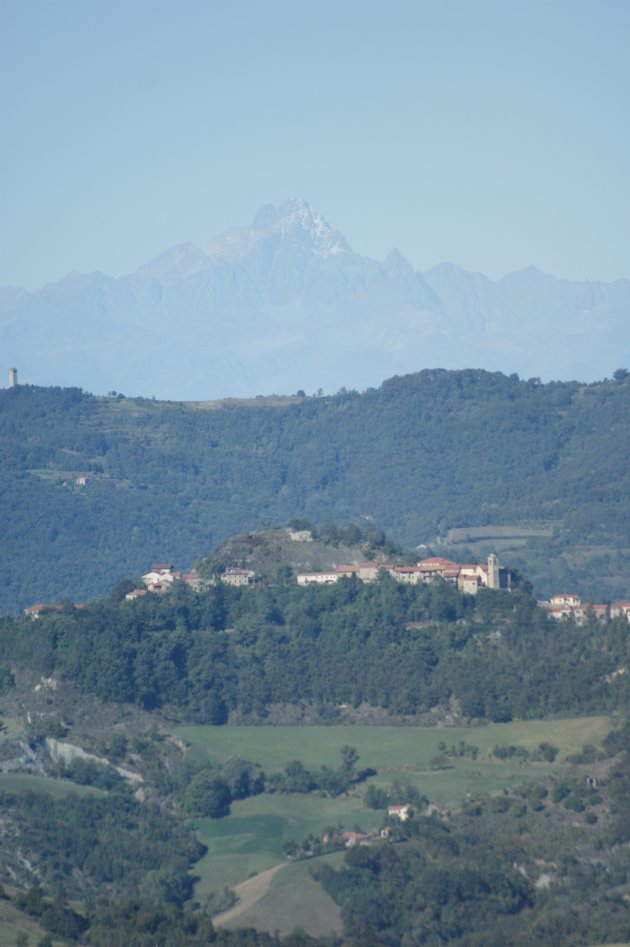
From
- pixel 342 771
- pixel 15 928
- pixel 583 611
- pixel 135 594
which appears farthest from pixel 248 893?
pixel 135 594

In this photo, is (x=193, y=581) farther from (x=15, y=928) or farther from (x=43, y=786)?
(x=15, y=928)

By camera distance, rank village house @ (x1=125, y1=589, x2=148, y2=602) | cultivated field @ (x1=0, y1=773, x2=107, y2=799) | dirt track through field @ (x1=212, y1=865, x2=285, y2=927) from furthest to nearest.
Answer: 1. village house @ (x1=125, y1=589, x2=148, y2=602)
2. cultivated field @ (x1=0, y1=773, x2=107, y2=799)
3. dirt track through field @ (x1=212, y1=865, x2=285, y2=927)

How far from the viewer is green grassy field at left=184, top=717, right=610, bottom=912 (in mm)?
77875

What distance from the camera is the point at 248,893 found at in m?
71.8

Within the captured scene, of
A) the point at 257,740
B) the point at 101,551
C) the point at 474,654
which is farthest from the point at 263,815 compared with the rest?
the point at 101,551

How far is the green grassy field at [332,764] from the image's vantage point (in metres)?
77.9

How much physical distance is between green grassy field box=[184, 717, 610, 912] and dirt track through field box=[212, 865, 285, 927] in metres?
0.58

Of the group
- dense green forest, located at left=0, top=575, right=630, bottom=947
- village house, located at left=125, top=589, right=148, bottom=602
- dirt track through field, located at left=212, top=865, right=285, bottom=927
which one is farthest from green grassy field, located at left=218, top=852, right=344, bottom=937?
village house, located at left=125, top=589, right=148, bottom=602

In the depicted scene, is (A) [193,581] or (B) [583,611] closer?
(B) [583,611]

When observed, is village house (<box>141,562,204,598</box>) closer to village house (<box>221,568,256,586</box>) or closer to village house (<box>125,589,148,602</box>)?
village house (<box>125,589,148,602</box>)

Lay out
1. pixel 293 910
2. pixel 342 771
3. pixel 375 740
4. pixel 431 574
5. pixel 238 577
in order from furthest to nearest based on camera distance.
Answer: pixel 238 577
pixel 431 574
pixel 375 740
pixel 342 771
pixel 293 910

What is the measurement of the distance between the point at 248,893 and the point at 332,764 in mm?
15085

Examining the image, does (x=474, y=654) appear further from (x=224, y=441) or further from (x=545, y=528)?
(x=224, y=441)

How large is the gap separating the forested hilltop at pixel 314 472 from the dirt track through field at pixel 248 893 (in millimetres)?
72538
